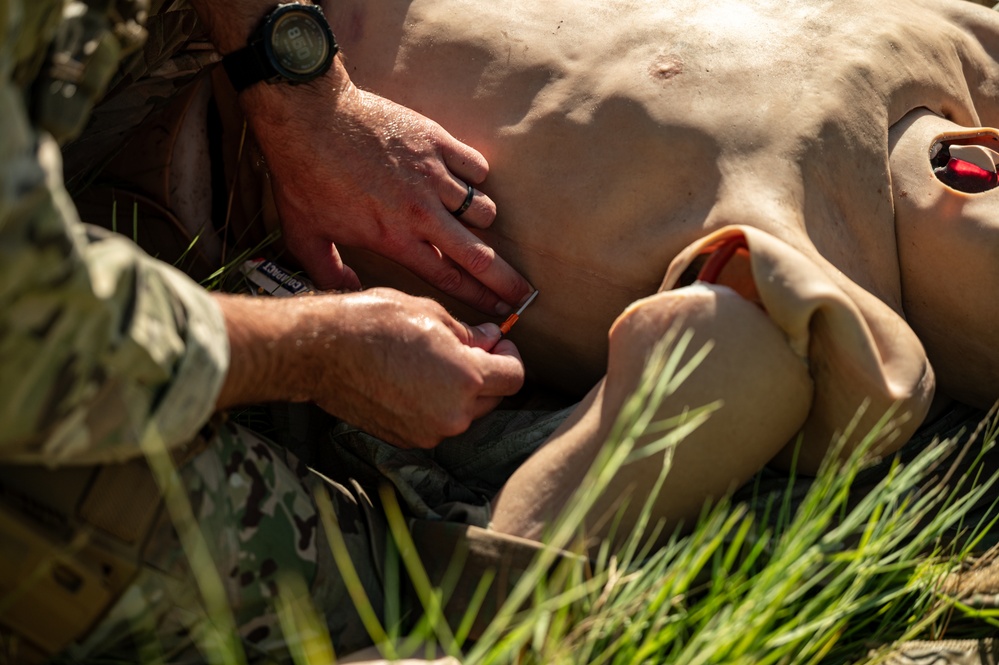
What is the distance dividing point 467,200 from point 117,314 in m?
0.87

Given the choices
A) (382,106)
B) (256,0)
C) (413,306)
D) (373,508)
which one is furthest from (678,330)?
(256,0)

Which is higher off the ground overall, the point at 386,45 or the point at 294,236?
the point at 386,45

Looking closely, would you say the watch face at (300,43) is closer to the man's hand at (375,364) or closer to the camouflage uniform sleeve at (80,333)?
the man's hand at (375,364)

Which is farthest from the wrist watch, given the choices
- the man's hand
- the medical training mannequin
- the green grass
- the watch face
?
the green grass

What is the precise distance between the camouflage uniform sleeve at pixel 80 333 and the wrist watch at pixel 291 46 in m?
0.81

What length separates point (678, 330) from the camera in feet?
5.37

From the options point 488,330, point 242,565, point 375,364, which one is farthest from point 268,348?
point 488,330

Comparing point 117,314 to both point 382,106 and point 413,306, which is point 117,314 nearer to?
point 413,306

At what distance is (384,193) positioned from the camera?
2062 mm

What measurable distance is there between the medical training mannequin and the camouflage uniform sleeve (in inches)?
23.6

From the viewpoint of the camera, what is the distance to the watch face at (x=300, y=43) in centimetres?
209

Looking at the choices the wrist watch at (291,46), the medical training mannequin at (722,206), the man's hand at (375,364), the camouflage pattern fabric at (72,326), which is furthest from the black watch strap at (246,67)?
the camouflage pattern fabric at (72,326)

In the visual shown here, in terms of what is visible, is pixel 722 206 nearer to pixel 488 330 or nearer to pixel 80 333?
Result: pixel 488 330

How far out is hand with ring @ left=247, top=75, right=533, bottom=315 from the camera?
6.63 feet
